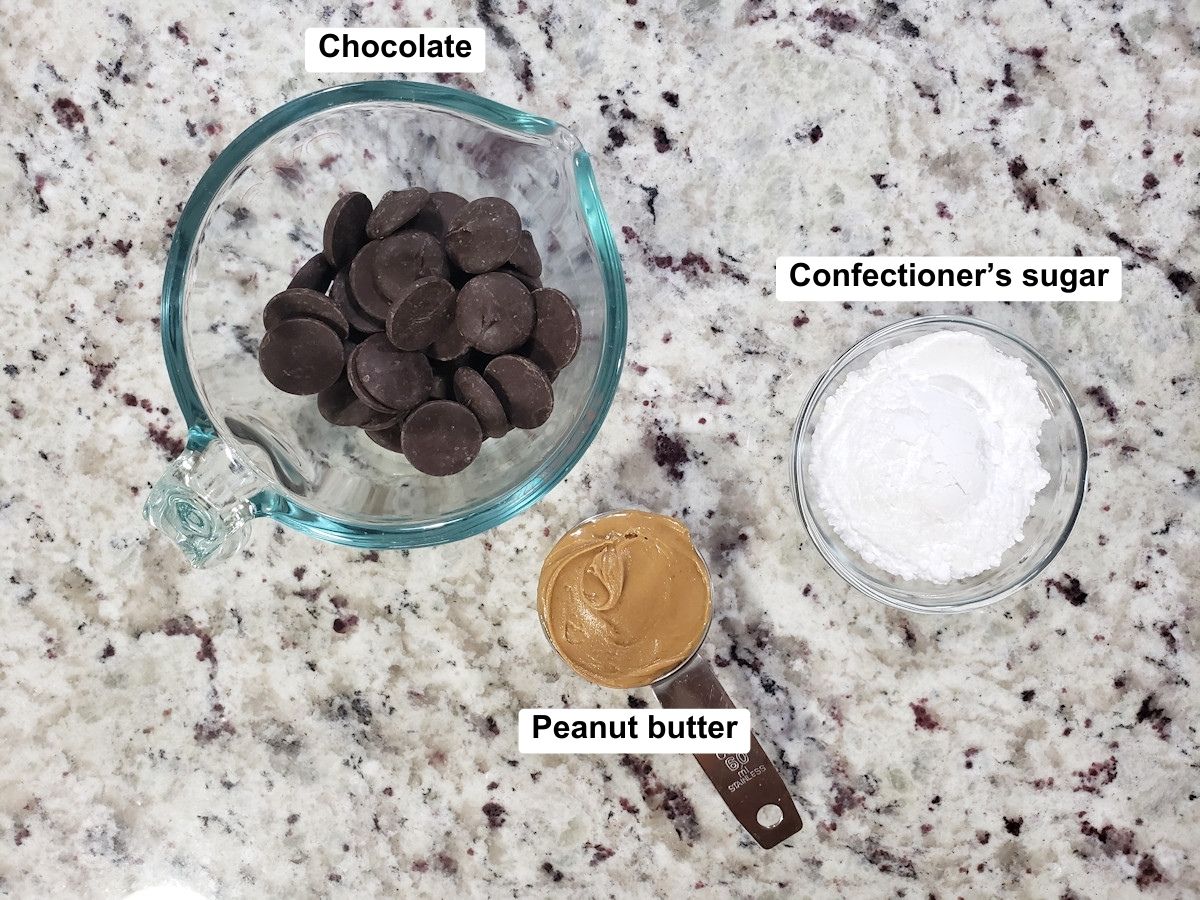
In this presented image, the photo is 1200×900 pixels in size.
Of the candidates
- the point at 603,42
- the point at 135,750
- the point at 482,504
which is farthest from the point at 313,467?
the point at 603,42

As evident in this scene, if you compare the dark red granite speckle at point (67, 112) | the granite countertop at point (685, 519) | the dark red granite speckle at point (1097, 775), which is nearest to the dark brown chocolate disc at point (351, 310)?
the granite countertop at point (685, 519)

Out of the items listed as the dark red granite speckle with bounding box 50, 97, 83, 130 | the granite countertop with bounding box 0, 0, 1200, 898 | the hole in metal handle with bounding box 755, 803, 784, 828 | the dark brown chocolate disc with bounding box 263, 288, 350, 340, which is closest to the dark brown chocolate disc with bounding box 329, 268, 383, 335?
the dark brown chocolate disc with bounding box 263, 288, 350, 340

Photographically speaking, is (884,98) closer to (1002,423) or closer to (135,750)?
(1002,423)

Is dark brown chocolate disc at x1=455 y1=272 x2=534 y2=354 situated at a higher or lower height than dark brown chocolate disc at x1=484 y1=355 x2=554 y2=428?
higher

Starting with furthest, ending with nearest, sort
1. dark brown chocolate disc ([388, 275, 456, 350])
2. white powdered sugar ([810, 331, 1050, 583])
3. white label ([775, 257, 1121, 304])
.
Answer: white label ([775, 257, 1121, 304]) < white powdered sugar ([810, 331, 1050, 583]) < dark brown chocolate disc ([388, 275, 456, 350])

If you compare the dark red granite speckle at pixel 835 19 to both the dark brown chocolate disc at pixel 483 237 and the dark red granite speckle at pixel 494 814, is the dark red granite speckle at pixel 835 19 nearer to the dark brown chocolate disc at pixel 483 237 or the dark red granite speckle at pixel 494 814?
the dark brown chocolate disc at pixel 483 237

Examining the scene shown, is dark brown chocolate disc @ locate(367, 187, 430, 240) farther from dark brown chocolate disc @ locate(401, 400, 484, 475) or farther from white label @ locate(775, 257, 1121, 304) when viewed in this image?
white label @ locate(775, 257, 1121, 304)
